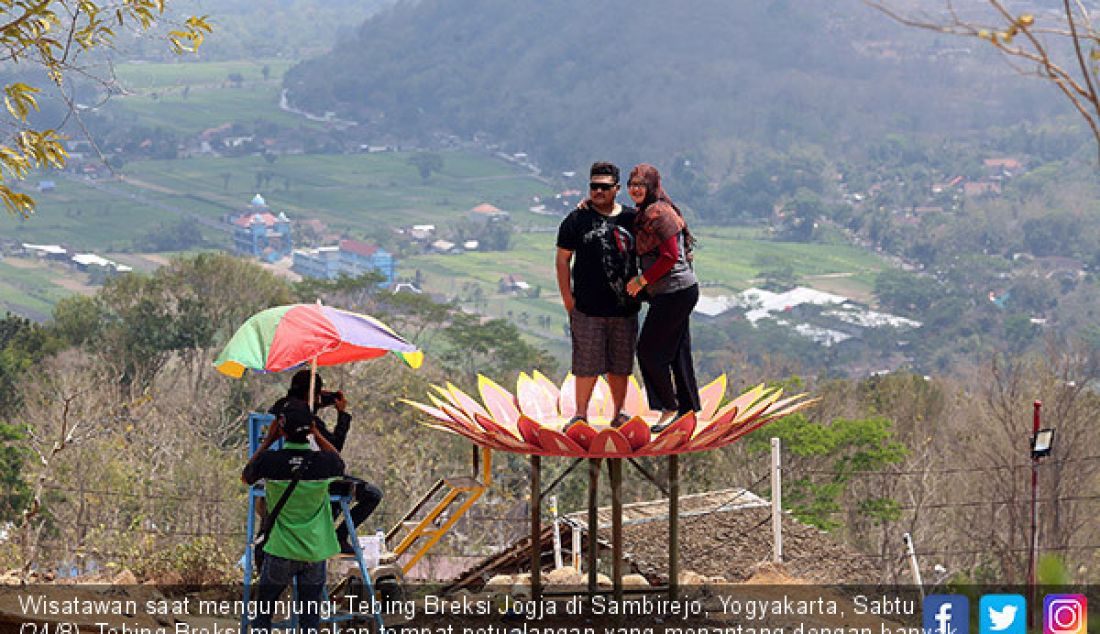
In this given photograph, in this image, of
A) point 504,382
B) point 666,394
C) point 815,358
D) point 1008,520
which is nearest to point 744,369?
point 504,382

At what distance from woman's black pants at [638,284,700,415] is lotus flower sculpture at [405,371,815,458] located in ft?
0.47

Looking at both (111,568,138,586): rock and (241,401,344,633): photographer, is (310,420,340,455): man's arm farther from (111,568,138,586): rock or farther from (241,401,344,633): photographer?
(111,568,138,586): rock

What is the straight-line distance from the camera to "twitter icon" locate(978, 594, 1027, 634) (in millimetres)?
7047

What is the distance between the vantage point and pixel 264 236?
10669 centimetres

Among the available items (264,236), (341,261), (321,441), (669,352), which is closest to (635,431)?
(669,352)

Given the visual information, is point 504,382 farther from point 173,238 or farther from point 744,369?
point 173,238

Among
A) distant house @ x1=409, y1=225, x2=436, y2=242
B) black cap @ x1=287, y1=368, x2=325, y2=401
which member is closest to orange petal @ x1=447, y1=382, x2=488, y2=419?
black cap @ x1=287, y1=368, x2=325, y2=401

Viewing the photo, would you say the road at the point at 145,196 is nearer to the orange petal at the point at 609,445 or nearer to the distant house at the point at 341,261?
the distant house at the point at 341,261

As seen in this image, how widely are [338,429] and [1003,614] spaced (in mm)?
3386

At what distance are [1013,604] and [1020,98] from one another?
151 metres

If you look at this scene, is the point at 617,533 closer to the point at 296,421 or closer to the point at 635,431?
the point at 635,431

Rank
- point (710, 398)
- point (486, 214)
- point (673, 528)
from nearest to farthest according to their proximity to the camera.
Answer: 1. point (673, 528)
2. point (710, 398)
3. point (486, 214)

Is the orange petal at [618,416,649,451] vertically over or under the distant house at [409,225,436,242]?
under

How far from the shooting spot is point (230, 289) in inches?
1565
